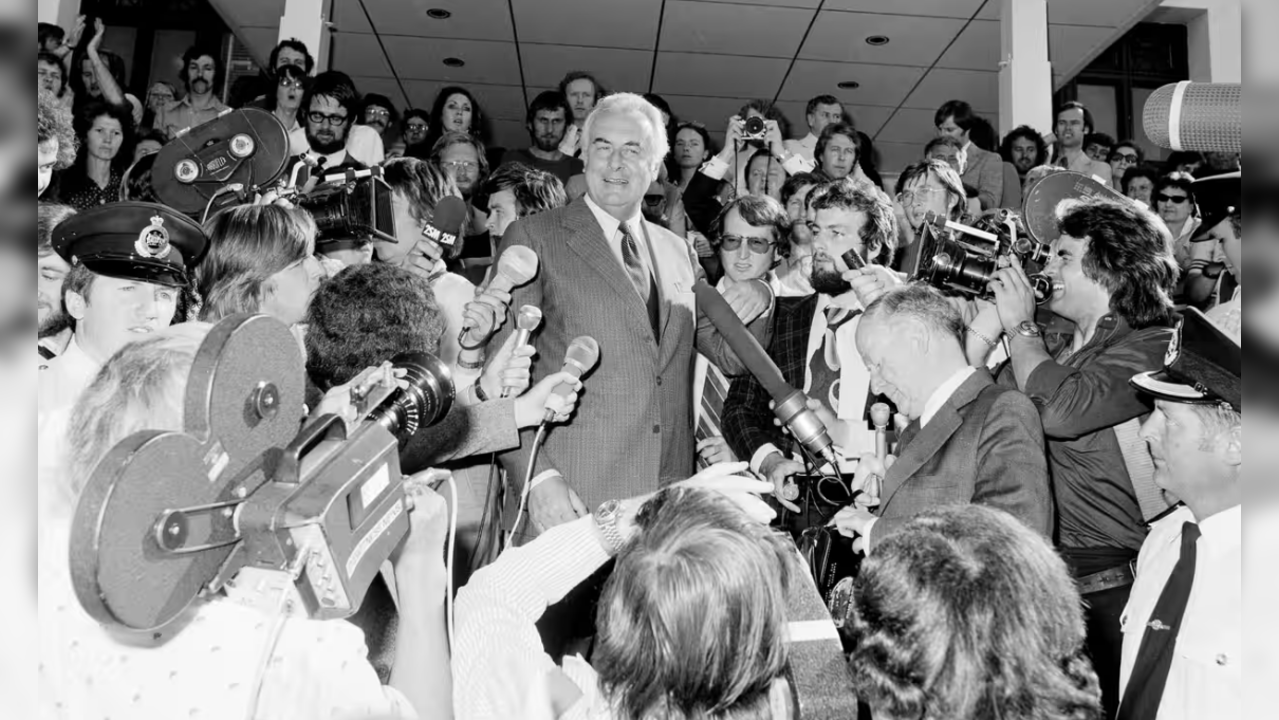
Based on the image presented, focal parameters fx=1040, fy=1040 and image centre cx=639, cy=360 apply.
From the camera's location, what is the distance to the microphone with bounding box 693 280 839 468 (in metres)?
2.27

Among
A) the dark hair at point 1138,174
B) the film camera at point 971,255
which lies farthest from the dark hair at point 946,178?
the dark hair at point 1138,174

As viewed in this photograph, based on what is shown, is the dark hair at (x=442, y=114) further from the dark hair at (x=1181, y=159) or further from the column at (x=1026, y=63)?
the dark hair at (x=1181, y=159)

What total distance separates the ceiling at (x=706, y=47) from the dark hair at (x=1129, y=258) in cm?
384

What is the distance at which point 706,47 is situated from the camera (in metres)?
6.59

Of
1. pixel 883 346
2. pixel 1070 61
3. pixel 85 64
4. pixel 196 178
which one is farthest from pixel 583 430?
pixel 1070 61

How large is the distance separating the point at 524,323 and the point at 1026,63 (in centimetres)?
480

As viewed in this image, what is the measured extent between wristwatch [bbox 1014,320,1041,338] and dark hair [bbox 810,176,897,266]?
0.54 meters

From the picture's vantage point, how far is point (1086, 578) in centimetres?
222

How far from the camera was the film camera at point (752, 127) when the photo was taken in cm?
463

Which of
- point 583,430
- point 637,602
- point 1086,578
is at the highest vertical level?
point 583,430

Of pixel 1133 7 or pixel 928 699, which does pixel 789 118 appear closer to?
pixel 1133 7

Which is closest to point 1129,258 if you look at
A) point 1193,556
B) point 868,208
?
Result: point 868,208

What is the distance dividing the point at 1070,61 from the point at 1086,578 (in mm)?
5443

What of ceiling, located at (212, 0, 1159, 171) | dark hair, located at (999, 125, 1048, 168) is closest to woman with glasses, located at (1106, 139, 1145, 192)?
dark hair, located at (999, 125, 1048, 168)
